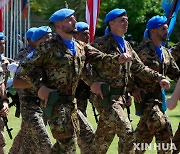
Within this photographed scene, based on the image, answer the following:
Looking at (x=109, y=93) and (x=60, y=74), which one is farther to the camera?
(x=109, y=93)

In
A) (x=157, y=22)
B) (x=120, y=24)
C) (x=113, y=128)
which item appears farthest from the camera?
(x=157, y=22)

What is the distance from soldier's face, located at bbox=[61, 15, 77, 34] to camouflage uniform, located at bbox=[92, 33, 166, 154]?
2.55ft

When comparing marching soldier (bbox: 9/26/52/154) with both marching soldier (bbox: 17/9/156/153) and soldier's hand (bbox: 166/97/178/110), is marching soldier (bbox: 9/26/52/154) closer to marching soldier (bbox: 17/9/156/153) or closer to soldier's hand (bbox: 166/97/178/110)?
marching soldier (bbox: 17/9/156/153)

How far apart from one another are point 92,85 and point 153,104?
1266 millimetres

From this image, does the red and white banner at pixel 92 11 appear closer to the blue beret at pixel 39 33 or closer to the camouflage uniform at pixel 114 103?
the blue beret at pixel 39 33

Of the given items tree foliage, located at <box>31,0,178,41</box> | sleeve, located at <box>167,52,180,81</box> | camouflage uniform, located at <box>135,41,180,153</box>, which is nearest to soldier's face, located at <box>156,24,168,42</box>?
camouflage uniform, located at <box>135,41,180,153</box>

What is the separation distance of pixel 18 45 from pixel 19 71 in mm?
15170

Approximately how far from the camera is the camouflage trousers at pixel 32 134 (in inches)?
344

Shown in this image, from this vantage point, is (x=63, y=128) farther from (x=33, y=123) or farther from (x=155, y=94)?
(x=155, y=94)

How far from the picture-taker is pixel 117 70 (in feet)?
28.3

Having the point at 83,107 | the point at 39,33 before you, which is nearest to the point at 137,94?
the point at 83,107

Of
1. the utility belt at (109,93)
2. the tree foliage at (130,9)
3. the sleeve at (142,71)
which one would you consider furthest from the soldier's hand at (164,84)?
the tree foliage at (130,9)

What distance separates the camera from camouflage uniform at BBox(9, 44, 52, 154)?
8.75m

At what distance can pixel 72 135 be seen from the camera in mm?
7473
